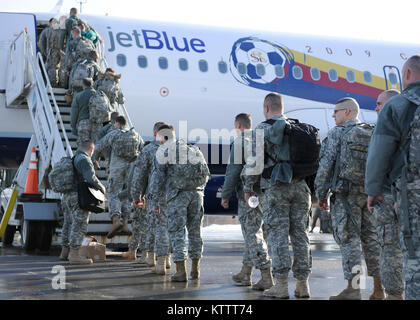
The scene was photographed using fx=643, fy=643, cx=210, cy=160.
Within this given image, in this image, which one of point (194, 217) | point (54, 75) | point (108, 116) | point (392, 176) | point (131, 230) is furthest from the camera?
point (54, 75)

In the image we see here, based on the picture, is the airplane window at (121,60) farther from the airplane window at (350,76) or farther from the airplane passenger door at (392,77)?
the airplane passenger door at (392,77)

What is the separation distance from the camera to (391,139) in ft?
14.6

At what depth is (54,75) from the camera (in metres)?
13.7

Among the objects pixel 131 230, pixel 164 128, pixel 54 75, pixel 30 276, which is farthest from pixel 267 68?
pixel 30 276

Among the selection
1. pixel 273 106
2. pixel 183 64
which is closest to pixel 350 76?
pixel 183 64

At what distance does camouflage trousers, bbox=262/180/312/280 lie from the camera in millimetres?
6469

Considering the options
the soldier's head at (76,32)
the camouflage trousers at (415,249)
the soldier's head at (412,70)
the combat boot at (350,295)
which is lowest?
the combat boot at (350,295)

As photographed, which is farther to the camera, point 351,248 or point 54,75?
point 54,75

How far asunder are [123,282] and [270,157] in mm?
2375

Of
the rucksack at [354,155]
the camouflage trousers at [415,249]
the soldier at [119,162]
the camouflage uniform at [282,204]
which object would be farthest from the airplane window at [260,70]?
the camouflage trousers at [415,249]

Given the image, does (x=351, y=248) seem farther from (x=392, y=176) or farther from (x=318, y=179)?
(x=392, y=176)

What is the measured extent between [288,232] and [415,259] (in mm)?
2413

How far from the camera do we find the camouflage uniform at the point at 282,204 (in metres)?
6.45

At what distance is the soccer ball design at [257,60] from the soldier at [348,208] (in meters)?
9.85
